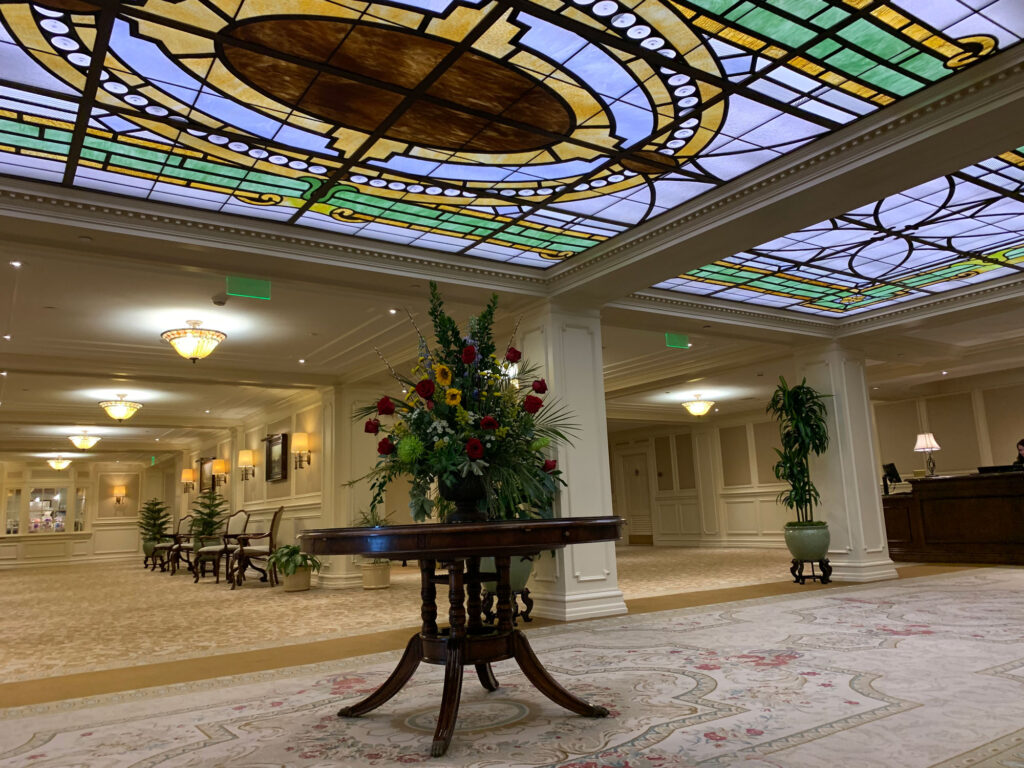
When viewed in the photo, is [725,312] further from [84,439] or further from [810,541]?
[84,439]

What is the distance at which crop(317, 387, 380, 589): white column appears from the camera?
10414 mm

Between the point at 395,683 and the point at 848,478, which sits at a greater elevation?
the point at 848,478

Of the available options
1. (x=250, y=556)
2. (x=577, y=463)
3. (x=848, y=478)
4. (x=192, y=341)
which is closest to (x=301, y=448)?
(x=250, y=556)

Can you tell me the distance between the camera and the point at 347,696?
3.49 meters

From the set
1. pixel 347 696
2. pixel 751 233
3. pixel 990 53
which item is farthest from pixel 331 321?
pixel 990 53

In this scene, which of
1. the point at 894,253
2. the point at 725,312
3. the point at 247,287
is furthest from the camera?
the point at 725,312

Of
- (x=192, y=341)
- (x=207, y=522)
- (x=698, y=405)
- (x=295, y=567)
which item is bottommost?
(x=295, y=567)

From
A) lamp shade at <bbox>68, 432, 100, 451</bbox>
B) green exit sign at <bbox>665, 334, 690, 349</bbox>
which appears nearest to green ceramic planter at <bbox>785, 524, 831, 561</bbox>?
green exit sign at <bbox>665, 334, 690, 349</bbox>

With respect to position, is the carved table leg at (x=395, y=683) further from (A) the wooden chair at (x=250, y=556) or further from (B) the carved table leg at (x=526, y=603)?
(A) the wooden chair at (x=250, y=556)

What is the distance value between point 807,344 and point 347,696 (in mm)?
7266

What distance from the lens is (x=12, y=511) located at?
19.6 m

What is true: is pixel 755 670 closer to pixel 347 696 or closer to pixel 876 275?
pixel 347 696

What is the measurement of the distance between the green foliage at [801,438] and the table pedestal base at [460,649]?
6137 mm

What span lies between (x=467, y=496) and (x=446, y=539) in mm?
533
